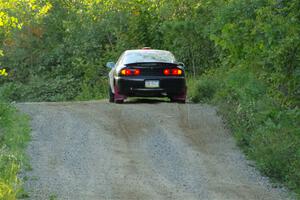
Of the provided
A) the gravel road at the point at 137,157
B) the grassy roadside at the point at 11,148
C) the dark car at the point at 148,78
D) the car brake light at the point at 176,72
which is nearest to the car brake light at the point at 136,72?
the dark car at the point at 148,78

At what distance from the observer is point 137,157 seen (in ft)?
42.8

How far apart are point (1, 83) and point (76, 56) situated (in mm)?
4663

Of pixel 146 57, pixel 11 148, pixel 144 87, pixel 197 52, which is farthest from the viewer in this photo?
pixel 197 52

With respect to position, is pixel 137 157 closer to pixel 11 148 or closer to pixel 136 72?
pixel 11 148

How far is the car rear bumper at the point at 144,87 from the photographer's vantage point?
20.0 metres

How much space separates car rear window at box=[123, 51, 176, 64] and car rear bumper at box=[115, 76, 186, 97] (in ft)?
1.49

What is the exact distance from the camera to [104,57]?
36.6 m

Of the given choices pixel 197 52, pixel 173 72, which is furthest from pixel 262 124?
pixel 197 52

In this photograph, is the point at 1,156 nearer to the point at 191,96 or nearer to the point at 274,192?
the point at 274,192

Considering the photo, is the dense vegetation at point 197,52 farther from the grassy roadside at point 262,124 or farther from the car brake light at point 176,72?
the car brake light at point 176,72

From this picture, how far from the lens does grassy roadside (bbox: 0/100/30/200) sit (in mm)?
9959

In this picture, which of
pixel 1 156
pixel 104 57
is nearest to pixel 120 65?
pixel 1 156

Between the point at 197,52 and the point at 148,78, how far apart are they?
11184mm

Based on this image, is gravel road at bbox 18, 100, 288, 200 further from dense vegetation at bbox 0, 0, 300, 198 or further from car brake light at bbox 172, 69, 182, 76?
car brake light at bbox 172, 69, 182, 76
